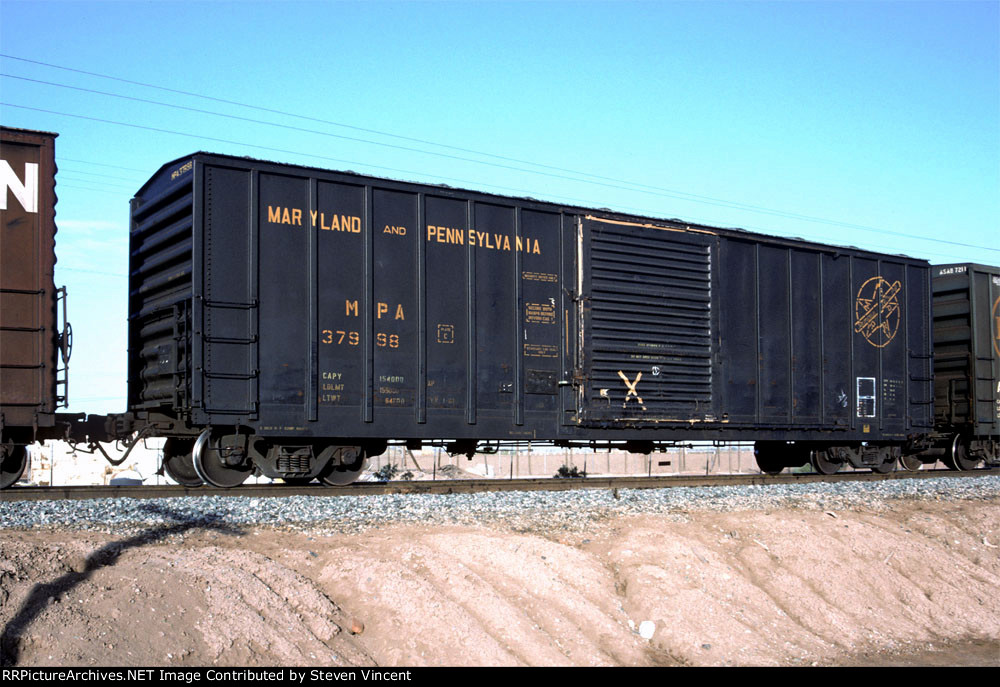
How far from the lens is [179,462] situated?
1307 centimetres

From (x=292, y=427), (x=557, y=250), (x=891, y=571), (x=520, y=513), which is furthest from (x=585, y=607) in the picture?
(x=557, y=250)

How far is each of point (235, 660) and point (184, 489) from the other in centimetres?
572

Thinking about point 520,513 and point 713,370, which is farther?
point 713,370

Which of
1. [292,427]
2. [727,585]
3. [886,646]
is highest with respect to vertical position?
[292,427]

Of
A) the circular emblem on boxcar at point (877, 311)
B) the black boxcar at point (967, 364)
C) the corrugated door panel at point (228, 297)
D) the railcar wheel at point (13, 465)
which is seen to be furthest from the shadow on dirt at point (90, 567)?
the black boxcar at point (967, 364)

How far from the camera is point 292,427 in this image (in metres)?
11.5

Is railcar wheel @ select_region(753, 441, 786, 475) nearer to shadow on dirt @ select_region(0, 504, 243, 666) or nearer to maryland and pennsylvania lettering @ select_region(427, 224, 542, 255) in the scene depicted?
Answer: maryland and pennsylvania lettering @ select_region(427, 224, 542, 255)

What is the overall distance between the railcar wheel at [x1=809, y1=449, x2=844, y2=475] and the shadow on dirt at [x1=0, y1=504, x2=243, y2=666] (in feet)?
39.5

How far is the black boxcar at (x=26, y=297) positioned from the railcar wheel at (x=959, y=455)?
17.5 meters

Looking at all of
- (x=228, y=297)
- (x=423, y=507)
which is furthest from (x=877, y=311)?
(x=228, y=297)

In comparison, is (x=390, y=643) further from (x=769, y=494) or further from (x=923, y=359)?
(x=923, y=359)

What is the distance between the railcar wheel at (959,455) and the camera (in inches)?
755

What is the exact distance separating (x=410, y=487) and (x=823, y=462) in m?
8.90

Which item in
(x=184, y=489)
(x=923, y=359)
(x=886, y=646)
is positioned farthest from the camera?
(x=923, y=359)
